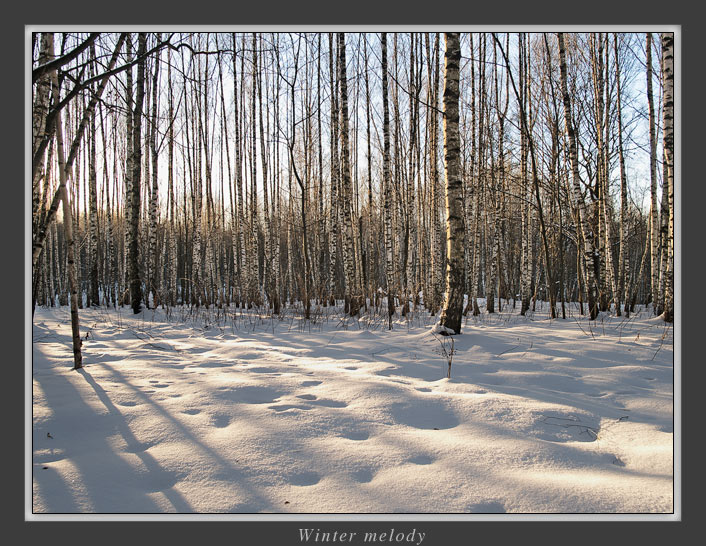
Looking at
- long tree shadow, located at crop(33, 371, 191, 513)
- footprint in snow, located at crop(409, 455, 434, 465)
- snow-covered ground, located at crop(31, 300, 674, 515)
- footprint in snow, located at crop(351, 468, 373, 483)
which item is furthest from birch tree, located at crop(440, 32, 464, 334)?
long tree shadow, located at crop(33, 371, 191, 513)

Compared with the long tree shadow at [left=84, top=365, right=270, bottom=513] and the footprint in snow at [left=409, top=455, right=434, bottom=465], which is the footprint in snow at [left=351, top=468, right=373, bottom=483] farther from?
the long tree shadow at [left=84, top=365, right=270, bottom=513]

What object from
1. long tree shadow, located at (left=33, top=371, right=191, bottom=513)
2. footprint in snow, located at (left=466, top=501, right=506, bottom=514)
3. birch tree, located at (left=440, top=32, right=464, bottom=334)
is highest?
birch tree, located at (left=440, top=32, right=464, bottom=334)

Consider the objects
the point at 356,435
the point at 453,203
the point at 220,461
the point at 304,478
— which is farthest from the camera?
the point at 453,203

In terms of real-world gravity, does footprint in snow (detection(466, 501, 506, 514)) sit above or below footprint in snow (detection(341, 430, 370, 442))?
below

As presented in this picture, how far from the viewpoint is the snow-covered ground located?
1.47m

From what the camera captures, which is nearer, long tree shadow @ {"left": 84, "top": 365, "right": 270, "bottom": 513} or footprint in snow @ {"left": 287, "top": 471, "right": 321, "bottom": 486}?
long tree shadow @ {"left": 84, "top": 365, "right": 270, "bottom": 513}

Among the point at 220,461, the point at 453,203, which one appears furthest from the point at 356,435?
the point at 453,203

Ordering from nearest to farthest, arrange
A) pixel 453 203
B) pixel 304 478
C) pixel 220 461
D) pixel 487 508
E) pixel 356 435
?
1. pixel 487 508
2. pixel 304 478
3. pixel 220 461
4. pixel 356 435
5. pixel 453 203

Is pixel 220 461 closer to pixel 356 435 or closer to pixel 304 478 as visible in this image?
Result: pixel 304 478

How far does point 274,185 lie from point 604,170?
11.7 m

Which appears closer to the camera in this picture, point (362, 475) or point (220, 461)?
point (362, 475)

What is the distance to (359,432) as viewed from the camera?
202cm
